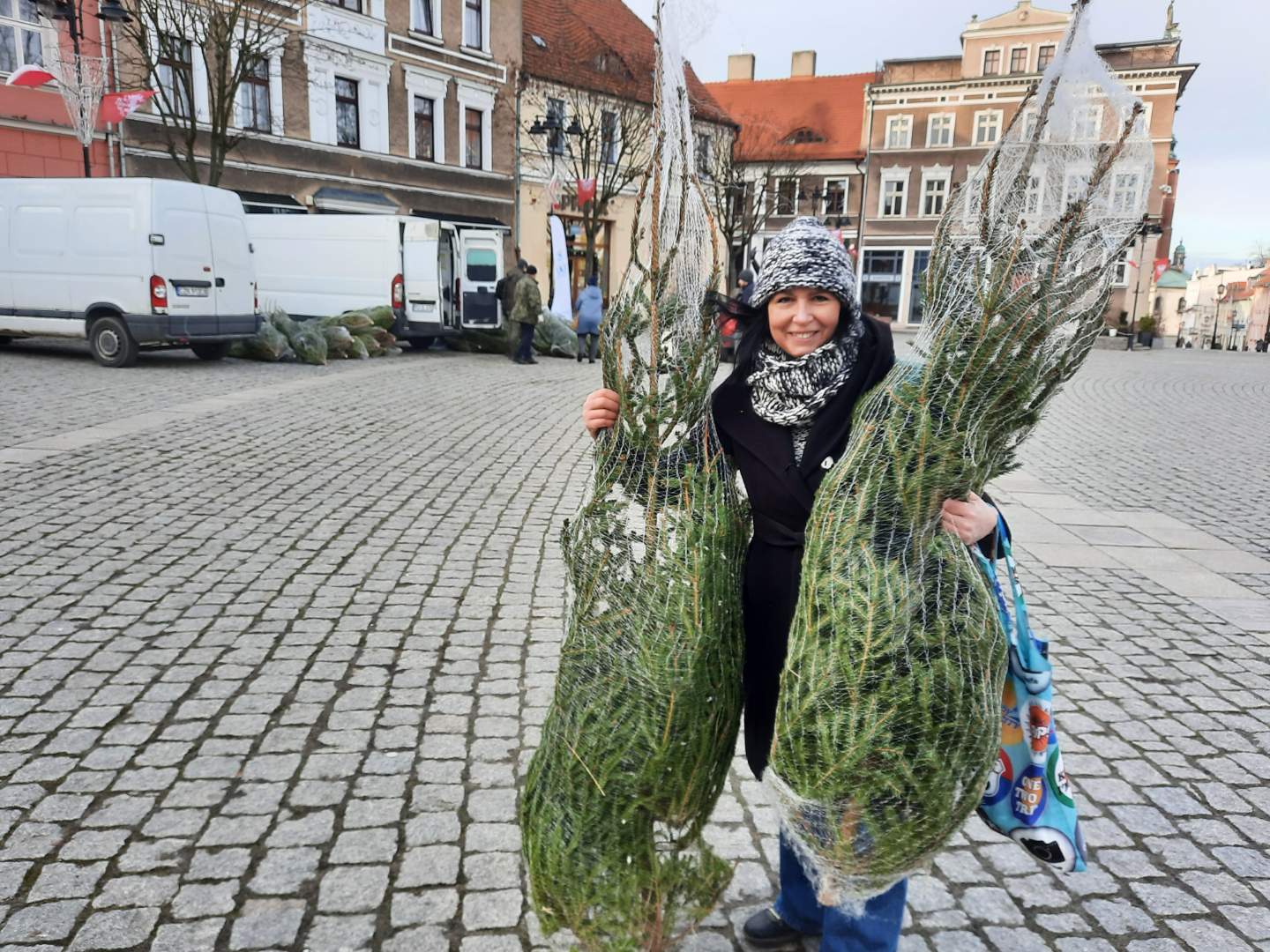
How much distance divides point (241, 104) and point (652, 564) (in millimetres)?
25590

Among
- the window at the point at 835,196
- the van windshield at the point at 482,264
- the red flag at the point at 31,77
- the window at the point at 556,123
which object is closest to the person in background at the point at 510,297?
the van windshield at the point at 482,264

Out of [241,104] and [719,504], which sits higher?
[241,104]

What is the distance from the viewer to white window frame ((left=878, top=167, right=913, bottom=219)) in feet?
144

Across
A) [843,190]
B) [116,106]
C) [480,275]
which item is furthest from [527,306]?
[843,190]

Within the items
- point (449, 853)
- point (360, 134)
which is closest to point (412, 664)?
point (449, 853)

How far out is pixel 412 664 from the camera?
403cm

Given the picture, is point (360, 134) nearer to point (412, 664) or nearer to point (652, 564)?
point (412, 664)

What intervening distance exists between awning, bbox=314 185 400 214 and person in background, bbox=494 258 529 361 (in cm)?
907

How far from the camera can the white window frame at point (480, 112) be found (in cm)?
2944

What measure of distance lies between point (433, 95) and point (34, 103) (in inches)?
478

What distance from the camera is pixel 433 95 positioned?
28547 millimetres

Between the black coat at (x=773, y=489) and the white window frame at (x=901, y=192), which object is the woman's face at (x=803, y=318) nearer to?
the black coat at (x=773, y=489)

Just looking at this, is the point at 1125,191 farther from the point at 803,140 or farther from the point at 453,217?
the point at 803,140

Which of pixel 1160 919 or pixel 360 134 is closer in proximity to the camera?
pixel 1160 919
